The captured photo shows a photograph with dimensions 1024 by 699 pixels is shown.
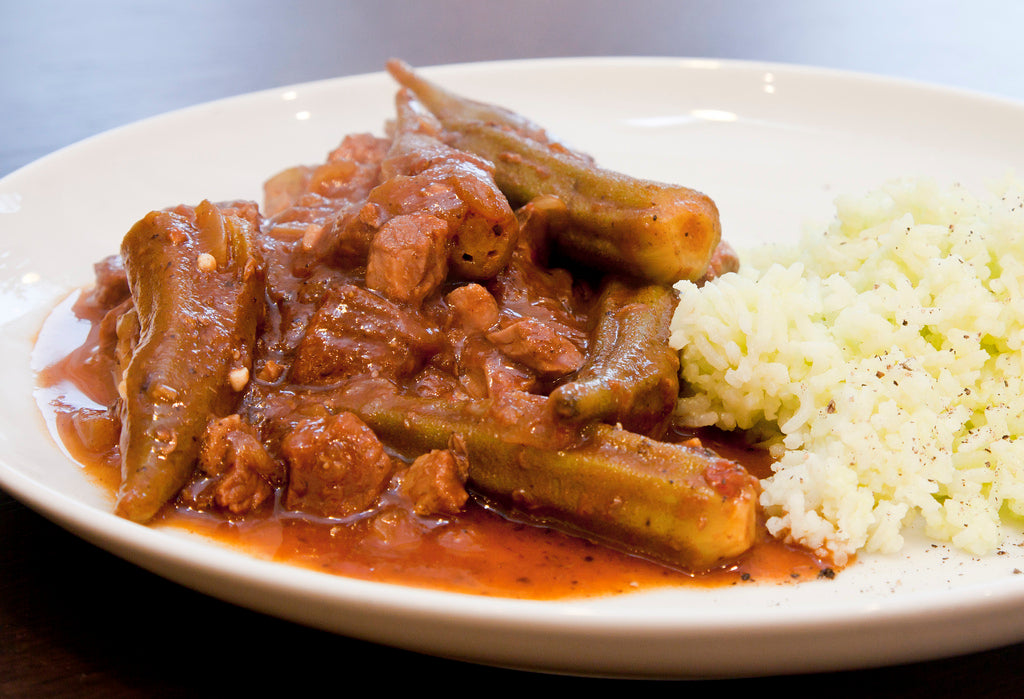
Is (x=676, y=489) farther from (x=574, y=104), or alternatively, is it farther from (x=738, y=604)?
(x=574, y=104)

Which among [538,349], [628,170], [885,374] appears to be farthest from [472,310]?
[628,170]

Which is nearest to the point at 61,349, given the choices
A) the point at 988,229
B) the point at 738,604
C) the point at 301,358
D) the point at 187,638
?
the point at 301,358

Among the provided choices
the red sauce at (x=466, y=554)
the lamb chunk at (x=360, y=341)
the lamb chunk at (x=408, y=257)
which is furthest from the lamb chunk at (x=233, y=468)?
the lamb chunk at (x=408, y=257)

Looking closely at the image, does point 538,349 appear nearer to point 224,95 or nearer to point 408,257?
point 408,257

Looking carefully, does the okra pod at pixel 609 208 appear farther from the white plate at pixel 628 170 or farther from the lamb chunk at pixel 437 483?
the white plate at pixel 628 170

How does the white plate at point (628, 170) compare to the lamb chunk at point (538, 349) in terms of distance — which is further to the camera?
the lamb chunk at point (538, 349)
